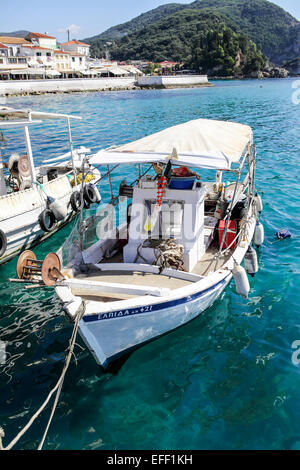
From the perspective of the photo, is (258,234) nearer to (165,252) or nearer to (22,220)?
(165,252)

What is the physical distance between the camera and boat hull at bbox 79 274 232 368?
21.3 feet

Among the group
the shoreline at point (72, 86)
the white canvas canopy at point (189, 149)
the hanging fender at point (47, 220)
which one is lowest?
the hanging fender at point (47, 220)

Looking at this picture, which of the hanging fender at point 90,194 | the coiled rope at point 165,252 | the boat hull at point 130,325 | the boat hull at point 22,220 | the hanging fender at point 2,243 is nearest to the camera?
the boat hull at point 130,325

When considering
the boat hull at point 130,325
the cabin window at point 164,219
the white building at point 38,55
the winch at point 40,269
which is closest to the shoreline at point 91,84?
the white building at point 38,55

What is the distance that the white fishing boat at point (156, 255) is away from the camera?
680 cm

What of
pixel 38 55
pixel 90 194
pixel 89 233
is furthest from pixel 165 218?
pixel 38 55

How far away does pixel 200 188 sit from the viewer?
8.99m

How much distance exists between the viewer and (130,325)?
6.82m

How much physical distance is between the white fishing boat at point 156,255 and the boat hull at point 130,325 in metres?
0.02

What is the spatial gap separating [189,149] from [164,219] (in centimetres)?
193

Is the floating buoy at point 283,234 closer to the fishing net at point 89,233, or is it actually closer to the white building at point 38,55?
the fishing net at point 89,233

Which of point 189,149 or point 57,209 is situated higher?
point 189,149

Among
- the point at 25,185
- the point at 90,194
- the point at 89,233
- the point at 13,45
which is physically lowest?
the point at 90,194
